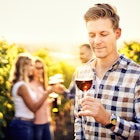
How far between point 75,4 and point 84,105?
6.24 meters

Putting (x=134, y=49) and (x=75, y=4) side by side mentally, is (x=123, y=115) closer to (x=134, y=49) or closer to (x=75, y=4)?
(x=134, y=49)

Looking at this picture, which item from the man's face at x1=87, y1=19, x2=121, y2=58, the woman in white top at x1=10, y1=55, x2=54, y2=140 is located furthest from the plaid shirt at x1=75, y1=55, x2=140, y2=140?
the woman in white top at x1=10, y1=55, x2=54, y2=140

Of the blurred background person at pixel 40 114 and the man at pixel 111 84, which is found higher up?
the man at pixel 111 84

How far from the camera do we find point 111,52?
230 cm

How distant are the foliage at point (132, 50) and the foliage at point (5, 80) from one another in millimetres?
1606

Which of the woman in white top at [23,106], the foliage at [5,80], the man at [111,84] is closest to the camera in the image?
the man at [111,84]

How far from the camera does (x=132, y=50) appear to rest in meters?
6.62

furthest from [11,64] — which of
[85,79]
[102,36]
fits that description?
[102,36]

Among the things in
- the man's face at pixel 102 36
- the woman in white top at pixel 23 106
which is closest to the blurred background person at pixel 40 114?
the woman in white top at pixel 23 106

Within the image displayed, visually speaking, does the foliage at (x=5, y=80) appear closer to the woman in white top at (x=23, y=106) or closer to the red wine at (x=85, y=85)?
the woman in white top at (x=23, y=106)

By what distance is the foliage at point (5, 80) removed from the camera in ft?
17.8

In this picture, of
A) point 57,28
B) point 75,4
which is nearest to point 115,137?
point 75,4

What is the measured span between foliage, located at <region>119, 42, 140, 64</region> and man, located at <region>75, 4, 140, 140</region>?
4005mm

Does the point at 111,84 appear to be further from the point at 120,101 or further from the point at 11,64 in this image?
the point at 11,64
